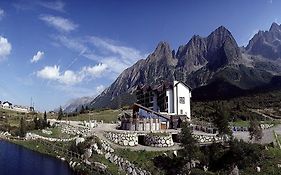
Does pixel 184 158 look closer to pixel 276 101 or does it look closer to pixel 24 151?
pixel 24 151

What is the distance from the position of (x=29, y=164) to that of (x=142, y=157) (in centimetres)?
2336

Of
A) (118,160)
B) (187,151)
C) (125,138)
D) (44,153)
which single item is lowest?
(44,153)

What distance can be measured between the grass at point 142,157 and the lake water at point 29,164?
862cm

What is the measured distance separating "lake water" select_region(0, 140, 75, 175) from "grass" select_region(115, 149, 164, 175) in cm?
862

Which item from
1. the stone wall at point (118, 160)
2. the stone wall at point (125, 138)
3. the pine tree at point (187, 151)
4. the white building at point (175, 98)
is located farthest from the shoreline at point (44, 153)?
the white building at point (175, 98)

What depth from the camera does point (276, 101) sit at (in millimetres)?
172875

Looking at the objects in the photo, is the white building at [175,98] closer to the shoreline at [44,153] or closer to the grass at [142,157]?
the shoreline at [44,153]

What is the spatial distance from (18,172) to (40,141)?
28.2 meters

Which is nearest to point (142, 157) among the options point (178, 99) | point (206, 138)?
point (206, 138)

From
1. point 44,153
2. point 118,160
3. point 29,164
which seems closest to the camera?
point 118,160

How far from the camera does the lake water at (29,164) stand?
58425 mm

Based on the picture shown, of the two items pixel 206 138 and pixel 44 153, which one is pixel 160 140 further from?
pixel 44 153

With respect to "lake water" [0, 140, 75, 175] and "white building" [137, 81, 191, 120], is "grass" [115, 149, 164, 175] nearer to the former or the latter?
"lake water" [0, 140, 75, 175]

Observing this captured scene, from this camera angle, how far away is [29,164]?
6569cm
